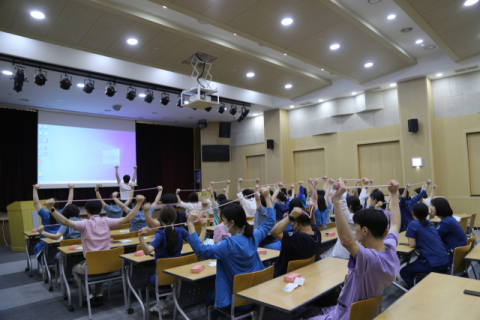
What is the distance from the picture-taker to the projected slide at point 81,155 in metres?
10.0

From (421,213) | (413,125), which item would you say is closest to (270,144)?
(413,125)

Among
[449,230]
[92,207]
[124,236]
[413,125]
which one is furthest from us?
[413,125]

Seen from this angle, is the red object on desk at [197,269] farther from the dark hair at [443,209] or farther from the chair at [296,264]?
the dark hair at [443,209]

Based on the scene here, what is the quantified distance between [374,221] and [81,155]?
36.2 ft

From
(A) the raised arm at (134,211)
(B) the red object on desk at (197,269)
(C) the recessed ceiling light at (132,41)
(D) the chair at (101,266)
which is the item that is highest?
(C) the recessed ceiling light at (132,41)

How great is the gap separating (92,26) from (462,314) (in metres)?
6.43

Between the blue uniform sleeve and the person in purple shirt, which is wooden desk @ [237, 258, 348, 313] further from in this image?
the blue uniform sleeve

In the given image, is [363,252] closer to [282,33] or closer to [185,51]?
[282,33]

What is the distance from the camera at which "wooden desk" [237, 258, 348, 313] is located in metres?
2.05

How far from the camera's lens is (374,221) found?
1.79m

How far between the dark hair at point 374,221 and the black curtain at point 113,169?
31.6ft

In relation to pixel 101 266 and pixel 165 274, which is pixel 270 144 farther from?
pixel 165 274

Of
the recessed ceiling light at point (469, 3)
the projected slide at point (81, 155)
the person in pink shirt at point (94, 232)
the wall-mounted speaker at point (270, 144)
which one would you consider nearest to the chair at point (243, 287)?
the person in pink shirt at point (94, 232)

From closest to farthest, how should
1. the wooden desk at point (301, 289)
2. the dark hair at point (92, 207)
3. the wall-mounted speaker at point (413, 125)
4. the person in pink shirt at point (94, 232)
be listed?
1. the wooden desk at point (301, 289)
2. the person in pink shirt at point (94, 232)
3. the dark hair at point (92, 207)
4. the wall-mounted speaker at point (413, 125)
